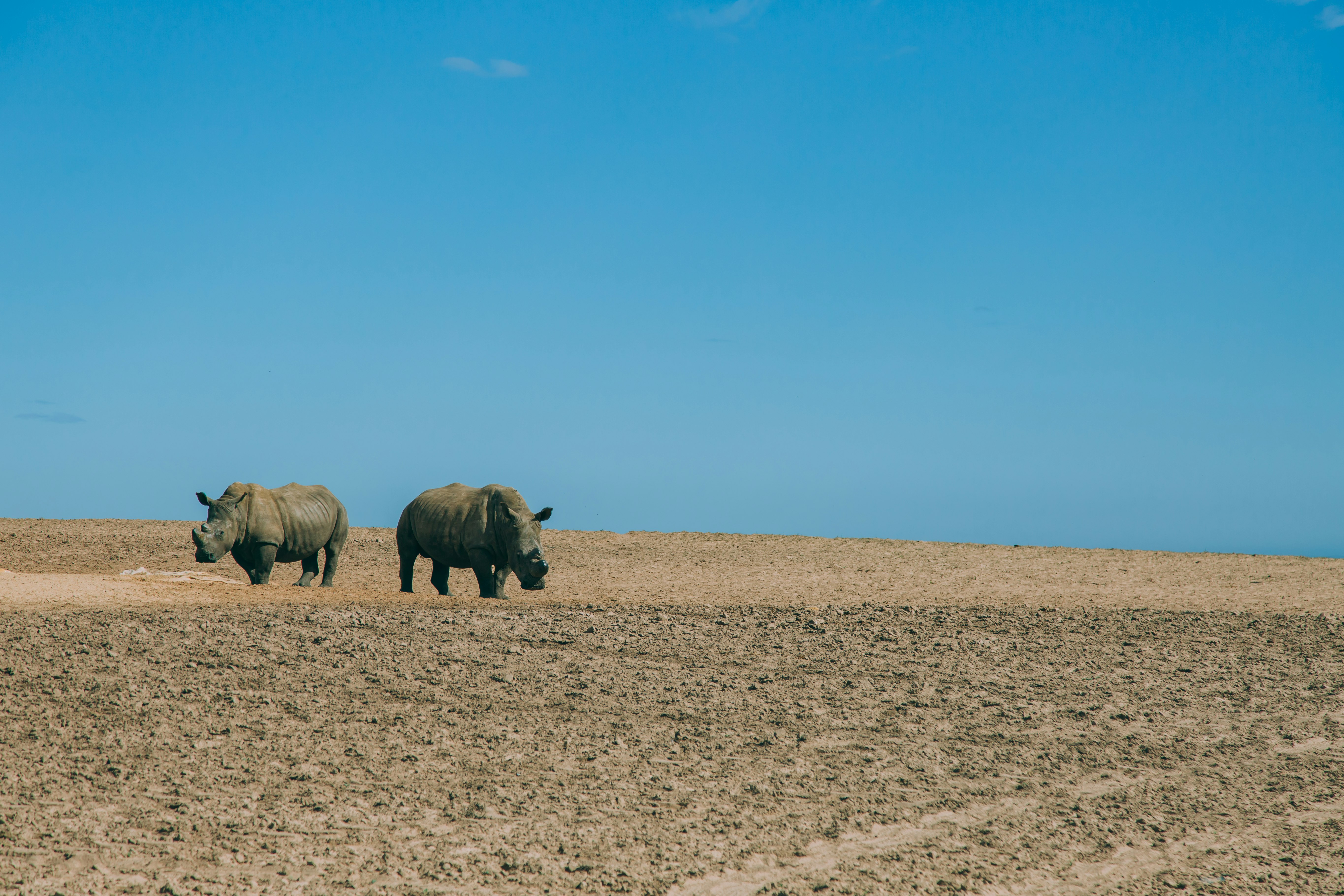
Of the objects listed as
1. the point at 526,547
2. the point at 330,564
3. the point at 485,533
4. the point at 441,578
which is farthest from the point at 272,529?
the point at 526,547

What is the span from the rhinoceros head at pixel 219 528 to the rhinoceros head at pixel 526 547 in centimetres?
392

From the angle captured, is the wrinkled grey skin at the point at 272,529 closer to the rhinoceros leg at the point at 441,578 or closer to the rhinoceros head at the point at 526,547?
the rhinoceros leg at the point at 441,578

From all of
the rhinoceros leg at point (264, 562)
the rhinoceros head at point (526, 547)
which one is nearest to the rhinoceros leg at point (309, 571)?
the rhinoceros leg at point (264, 562)

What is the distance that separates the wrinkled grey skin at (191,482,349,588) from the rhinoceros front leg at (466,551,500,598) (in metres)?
2.17

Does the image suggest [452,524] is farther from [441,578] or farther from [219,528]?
[219,528]

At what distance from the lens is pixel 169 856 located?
19.1 ft

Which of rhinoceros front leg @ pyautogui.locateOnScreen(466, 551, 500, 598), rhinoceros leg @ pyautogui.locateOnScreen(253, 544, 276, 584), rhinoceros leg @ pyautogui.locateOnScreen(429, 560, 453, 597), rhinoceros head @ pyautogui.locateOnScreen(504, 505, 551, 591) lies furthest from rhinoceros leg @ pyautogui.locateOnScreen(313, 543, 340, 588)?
rhinoceros head @ pyautogui.locateOnScreen(504, 505, 551, 591)

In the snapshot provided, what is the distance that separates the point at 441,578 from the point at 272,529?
2557 millimetres

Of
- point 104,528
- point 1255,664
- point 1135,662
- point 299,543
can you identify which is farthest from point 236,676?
point 104,528

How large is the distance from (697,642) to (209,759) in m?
5.05

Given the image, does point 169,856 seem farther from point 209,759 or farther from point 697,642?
point 697,642

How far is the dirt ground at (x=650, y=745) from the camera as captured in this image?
5941mm

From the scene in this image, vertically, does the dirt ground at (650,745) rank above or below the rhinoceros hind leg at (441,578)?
below

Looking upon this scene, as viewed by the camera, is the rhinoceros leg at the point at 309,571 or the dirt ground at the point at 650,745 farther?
the rhinoceros leg at the point at 309,571
